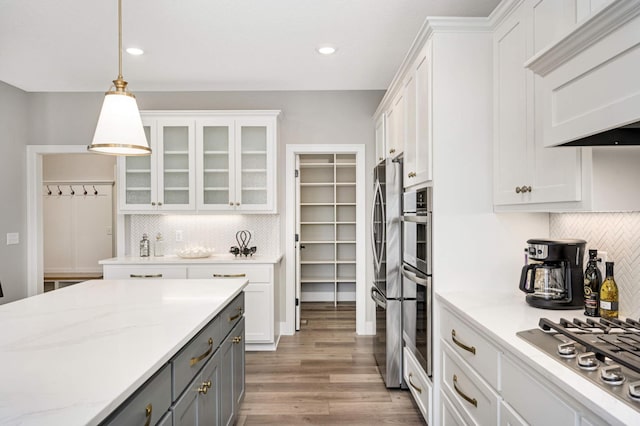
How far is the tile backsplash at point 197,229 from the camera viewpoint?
174 inches

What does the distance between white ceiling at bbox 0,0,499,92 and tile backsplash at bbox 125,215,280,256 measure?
1.42 m

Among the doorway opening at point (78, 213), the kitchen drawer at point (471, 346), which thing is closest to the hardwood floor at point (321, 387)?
the kitchen drawer at point (471, 346)

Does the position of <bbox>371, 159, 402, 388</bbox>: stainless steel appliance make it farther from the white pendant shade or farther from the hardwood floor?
the white pendant shade

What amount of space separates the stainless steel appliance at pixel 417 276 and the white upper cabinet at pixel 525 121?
1.44 feet

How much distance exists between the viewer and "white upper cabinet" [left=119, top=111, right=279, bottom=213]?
13.4 ft

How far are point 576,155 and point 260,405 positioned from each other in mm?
2468

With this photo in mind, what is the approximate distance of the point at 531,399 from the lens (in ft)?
4.14

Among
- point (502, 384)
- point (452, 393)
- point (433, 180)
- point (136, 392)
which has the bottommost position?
point (452, 393)

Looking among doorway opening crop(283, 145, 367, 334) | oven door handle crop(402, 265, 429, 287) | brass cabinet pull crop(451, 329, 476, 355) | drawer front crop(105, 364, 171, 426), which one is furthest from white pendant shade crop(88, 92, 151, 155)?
doorway opening crop(283, 145, 367, 334)

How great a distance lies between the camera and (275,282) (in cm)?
411

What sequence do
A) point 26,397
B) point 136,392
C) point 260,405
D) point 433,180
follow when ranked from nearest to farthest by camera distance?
1. point 26,397
2. point 136,392
3. point 433,180
4. point 260,405

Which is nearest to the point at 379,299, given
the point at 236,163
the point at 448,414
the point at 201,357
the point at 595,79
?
the point at 448,414

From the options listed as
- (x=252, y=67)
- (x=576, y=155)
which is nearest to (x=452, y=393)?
(x=576, y=155)

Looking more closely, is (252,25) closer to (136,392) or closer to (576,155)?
(576,155)
